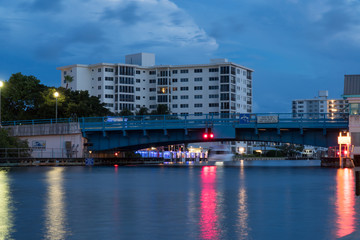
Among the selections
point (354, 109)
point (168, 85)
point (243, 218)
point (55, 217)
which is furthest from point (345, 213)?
point (168, 85)

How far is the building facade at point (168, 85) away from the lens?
18662 cm

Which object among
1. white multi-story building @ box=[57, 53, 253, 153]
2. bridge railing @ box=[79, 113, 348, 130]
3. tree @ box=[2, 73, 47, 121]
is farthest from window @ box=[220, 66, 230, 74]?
bridge railing @ box=[79, 113, 348, 130]

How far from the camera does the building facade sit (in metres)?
187

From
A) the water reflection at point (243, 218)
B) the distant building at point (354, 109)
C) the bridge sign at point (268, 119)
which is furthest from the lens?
the bridge sign at point (268, 119)

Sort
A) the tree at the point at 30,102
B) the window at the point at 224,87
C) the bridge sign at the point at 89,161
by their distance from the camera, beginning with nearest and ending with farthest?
the bridge sign at the point at 89,161 < the tree at the point at 30,102 < the window at the point at 224,87

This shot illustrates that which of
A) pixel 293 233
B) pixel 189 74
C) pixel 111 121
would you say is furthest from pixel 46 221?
pixel 189 74

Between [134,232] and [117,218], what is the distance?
2.76 metres

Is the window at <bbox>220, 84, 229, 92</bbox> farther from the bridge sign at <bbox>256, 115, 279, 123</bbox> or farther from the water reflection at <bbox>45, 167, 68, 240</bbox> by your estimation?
the water reflection at <bbox>45, 167, 68, 240</bbox>

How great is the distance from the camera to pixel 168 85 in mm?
191500

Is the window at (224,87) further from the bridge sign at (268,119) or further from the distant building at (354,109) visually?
the bridge sign at (268,119)

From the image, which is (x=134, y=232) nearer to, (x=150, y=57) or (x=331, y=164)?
(x=331, y=164)

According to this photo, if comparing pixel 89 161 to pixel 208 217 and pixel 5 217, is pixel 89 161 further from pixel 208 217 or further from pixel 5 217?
pixel 208 217

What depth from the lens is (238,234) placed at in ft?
48.6

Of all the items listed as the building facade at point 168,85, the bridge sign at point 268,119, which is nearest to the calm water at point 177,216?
the bridge sign at point 268,119
